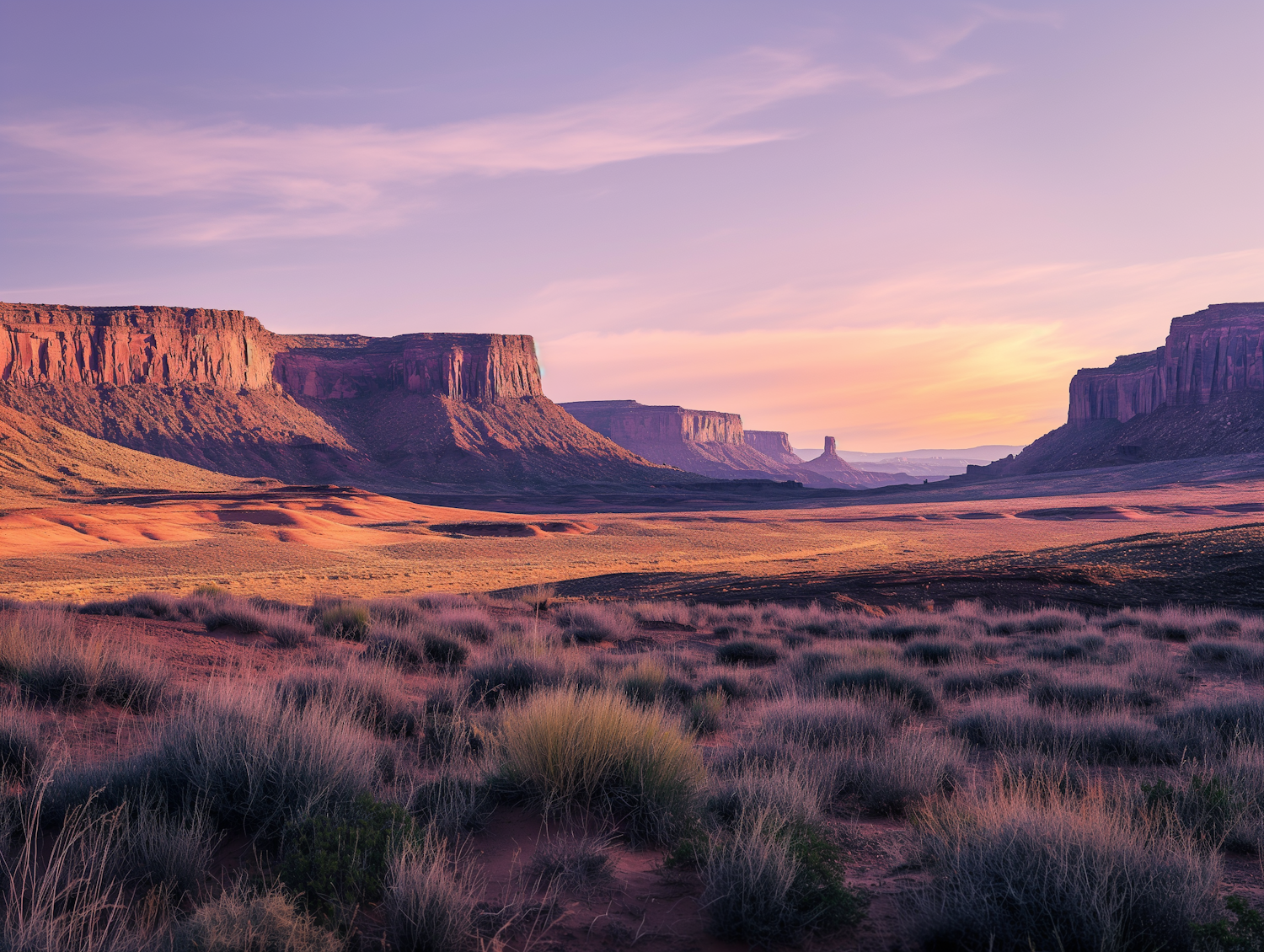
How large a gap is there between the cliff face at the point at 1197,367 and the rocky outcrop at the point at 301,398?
99306 mm

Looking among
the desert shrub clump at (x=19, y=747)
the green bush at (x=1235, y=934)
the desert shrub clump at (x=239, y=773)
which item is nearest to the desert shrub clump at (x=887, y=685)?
the green bush at (x=1235, y=934)

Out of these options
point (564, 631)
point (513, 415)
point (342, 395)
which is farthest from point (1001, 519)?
point (342, 395)

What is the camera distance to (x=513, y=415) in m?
153

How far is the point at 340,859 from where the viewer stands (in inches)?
135

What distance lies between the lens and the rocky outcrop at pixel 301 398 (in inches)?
4321

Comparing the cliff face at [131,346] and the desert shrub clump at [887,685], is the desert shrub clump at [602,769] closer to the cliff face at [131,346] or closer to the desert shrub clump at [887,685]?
the desert shrub clump at [887,685]

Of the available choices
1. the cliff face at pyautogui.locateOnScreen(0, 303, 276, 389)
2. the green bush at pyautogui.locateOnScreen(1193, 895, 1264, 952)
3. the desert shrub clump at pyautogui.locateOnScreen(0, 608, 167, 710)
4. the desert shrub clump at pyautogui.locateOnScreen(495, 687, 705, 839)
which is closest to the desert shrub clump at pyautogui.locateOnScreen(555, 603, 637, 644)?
the desert shrub clump at pyautogui.locateOnScreen(0, 608, 167, 710)

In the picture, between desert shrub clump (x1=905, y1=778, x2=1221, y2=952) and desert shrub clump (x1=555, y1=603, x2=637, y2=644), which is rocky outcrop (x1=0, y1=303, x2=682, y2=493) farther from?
desert shrub clump (x1=905, y1=778, x2=1221, y2=952)

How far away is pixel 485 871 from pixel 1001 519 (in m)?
73.8

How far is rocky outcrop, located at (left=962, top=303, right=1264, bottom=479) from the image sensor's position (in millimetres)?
128375

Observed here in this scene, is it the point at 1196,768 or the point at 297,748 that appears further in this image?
the point at 1196,768

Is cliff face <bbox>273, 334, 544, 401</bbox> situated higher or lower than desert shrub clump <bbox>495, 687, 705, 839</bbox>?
higher

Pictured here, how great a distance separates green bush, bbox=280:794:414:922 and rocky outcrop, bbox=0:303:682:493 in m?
111

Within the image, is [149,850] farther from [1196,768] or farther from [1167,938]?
[1196,768]
